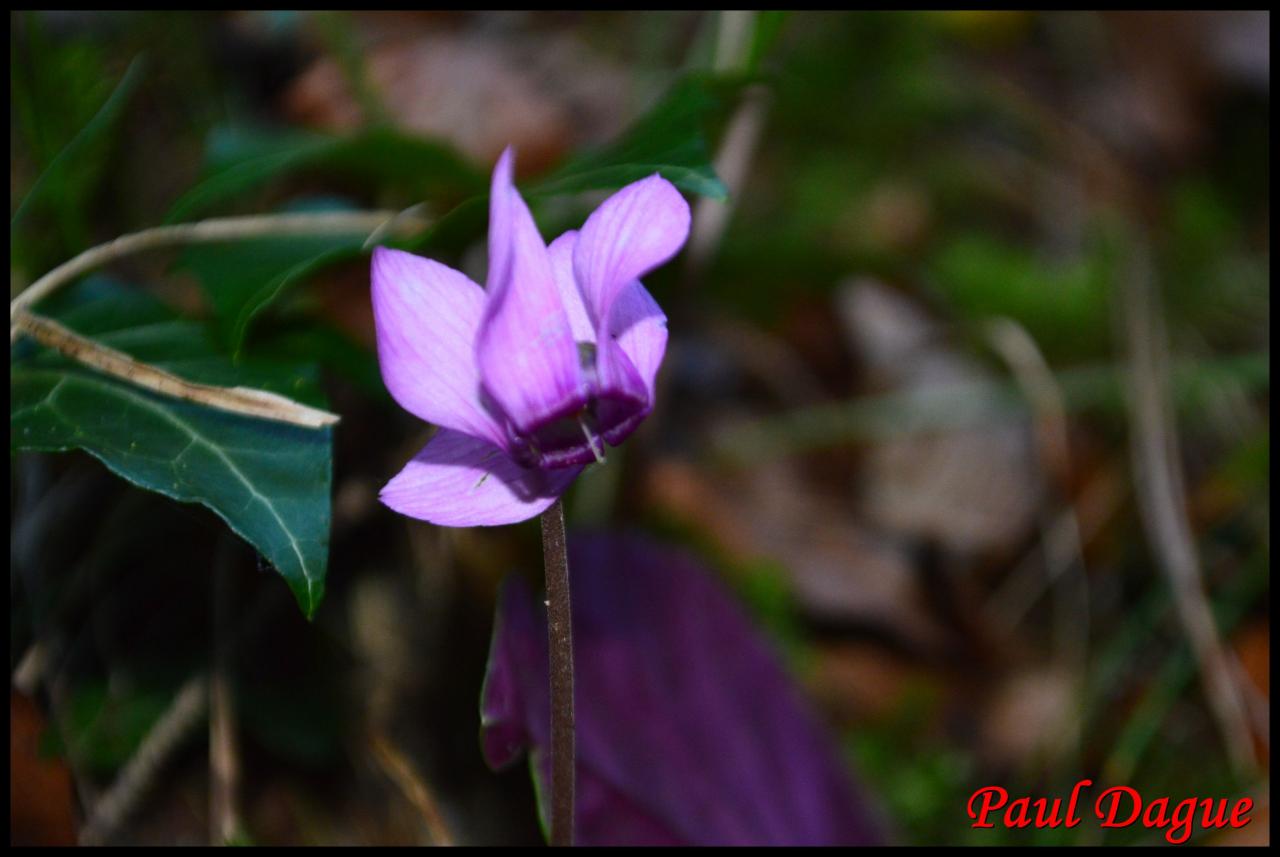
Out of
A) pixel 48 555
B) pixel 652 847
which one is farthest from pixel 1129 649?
pixel 48 555

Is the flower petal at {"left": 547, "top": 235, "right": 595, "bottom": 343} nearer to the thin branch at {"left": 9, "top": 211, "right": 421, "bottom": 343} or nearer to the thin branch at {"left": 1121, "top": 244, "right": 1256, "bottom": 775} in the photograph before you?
the thin branch at {"left": 9, "top": 211, "right": 421, "bottom": 343}

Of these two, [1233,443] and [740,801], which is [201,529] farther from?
[1233,443]

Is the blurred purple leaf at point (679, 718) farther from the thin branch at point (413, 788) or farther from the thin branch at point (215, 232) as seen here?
the thin branch at point (215, 232)

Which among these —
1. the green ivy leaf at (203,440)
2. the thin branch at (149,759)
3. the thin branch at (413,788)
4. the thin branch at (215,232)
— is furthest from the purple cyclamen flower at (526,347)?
the thin branch at (149,759)
